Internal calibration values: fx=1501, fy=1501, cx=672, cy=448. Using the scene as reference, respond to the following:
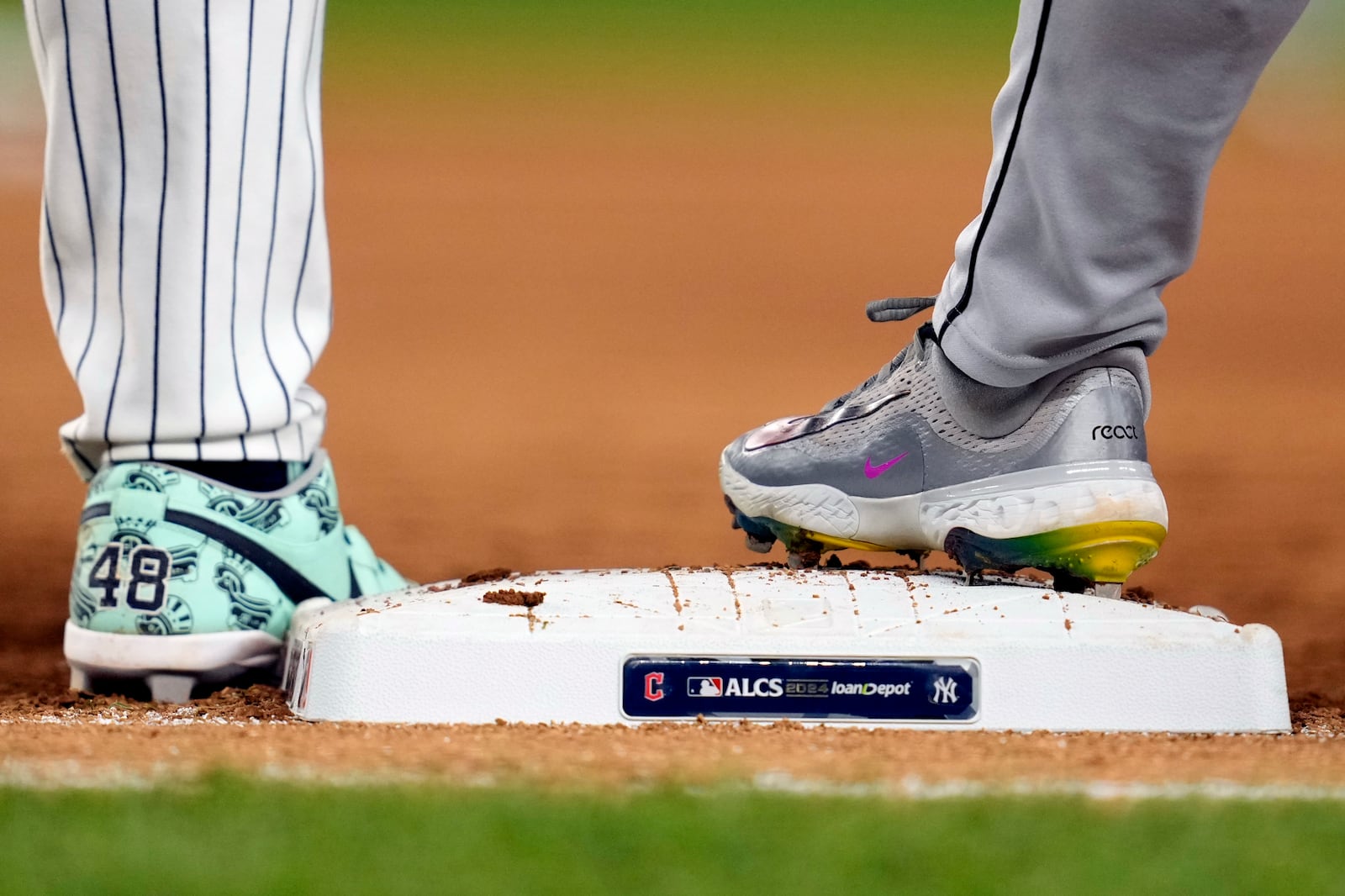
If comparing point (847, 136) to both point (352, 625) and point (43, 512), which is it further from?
point (352, 625)

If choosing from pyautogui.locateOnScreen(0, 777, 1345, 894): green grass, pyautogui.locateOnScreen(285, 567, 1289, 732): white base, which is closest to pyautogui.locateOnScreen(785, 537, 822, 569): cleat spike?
pyautogui.locateOnScreen(285, 567, 1289, 732): white base

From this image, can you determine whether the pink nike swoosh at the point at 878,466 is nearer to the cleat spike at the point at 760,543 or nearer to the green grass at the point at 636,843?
the cleat spike at the point at 760,543

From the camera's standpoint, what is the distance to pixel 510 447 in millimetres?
3736

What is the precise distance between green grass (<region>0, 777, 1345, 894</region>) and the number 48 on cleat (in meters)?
0.58

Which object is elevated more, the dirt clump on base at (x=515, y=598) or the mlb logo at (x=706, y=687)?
the dirt clump on base at (x=515, y=598)

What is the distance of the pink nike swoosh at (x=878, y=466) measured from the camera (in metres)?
1.36

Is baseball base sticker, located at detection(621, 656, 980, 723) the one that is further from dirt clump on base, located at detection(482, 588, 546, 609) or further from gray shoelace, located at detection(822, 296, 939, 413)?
gray shoelace, located at detection(822, 296, 939, 413)

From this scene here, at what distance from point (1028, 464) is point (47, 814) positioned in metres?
0.82

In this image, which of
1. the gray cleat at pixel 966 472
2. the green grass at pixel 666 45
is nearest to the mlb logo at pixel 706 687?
the gray cleat at pixel 966 472

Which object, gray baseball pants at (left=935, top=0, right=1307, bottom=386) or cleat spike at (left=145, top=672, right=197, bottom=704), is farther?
cleat spike at (left=145, top=672, right=197, bottom=704)

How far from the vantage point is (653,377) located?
4680 millimetres

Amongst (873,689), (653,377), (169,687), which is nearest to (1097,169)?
(873,689)

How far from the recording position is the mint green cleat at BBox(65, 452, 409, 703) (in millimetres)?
1350

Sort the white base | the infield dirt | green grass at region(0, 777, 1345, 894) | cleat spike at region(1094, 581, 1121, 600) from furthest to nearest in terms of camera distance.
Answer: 1. cleat spike at region(1094, 581, 1121, 600)
2. the white base
3. the infield dirt
4. green grass at region(0, 777, 1345, 894)
